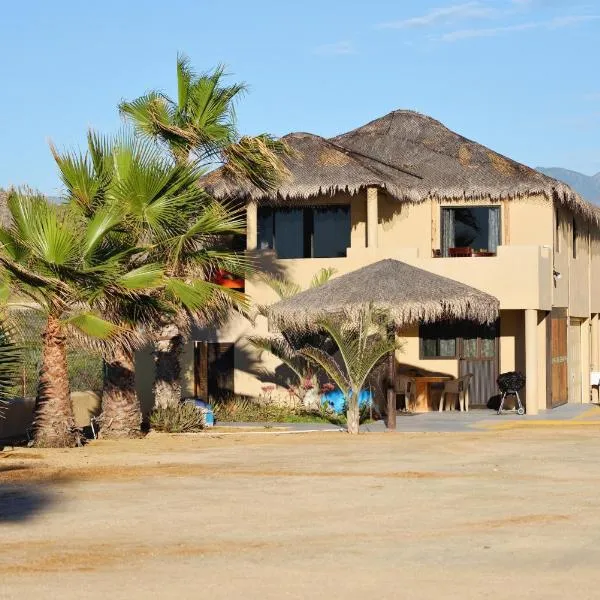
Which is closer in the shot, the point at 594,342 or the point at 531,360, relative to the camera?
the point at 531,360

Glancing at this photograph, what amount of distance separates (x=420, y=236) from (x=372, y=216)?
2.13 metres

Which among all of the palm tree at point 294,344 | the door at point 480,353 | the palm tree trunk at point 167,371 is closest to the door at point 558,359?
the door at point 480,353

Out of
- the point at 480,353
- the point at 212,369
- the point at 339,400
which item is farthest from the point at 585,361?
the point at 212,369

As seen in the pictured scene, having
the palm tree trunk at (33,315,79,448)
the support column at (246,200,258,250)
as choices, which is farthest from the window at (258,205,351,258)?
the palm tree trunk at (33,315,79,448)

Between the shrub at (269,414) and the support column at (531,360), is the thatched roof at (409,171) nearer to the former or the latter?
the support column at (531,360)

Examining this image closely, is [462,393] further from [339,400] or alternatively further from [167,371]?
[167,371]

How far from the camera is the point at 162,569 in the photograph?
1137cm

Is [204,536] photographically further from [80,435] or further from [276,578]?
[80,435]

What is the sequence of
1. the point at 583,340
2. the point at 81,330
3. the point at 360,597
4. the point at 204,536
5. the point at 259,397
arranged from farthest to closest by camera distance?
the point at 583,340 < the point at 259,397 < the point at 81,330 < the point at 204,536 < the point at 360,597

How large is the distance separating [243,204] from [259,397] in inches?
159

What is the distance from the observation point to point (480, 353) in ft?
96.8

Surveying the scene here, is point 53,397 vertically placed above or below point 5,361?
below

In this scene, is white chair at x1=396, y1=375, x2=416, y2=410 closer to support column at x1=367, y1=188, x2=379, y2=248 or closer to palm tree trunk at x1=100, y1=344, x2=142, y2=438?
support column at x1=367, y1=188, x2=379, y2=248

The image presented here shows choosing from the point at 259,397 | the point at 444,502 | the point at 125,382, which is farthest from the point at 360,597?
the point at 259,397
